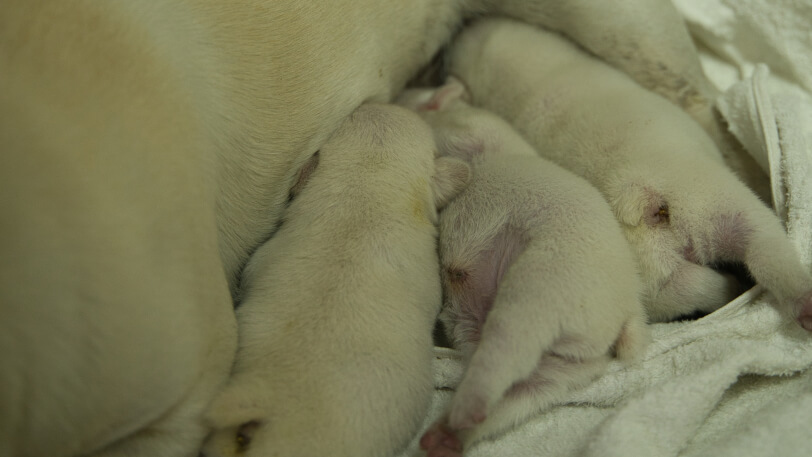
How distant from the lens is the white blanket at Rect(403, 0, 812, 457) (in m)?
1.01

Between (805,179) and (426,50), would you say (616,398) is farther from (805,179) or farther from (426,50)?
(426,50)

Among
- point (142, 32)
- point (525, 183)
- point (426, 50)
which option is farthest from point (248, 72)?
point (426, 50)

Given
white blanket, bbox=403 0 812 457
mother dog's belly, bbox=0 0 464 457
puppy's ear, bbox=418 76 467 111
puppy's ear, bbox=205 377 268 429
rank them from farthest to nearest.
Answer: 1. puppy's ear, bbox=418 76 467 111
2. white blanket, bbox=403 0 812 457
3. puppy's ear, bbox=205 377 268 429
4. mother dog's belly, bbox=0 0 464 457

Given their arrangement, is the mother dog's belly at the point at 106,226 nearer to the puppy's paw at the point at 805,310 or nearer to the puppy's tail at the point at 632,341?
the puppy's tail at the point at 632,341

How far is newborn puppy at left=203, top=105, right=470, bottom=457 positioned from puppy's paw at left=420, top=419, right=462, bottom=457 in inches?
1.2

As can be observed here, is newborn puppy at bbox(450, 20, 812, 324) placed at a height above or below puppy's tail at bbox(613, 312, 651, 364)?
above

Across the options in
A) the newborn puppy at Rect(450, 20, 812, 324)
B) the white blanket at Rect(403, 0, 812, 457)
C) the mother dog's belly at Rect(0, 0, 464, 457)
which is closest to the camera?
the mother dog's belly at Rect(0, 0, 464, 457)

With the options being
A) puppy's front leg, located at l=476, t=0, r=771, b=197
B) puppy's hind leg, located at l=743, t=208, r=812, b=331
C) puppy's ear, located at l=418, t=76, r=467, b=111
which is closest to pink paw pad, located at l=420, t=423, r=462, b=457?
puppy's hind leg, located at l=743, t=208, r=812, b=331

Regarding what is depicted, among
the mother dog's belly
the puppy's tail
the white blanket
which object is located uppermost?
the mother dog's belly

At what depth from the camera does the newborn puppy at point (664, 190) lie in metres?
1.12

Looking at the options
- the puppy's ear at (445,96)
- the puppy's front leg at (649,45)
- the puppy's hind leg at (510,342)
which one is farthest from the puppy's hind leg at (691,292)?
the puppy's ear at (445,96)

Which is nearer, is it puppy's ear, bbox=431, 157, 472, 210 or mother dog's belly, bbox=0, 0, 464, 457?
mother dog's belly, bbox=0, 0, 464, 457

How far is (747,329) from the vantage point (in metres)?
1.15

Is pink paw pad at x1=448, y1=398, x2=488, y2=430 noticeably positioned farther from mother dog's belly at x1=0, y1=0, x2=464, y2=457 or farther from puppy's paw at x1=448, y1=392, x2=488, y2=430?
mother dog's belly at x1=0, y1=0, x2=464, y2=457
